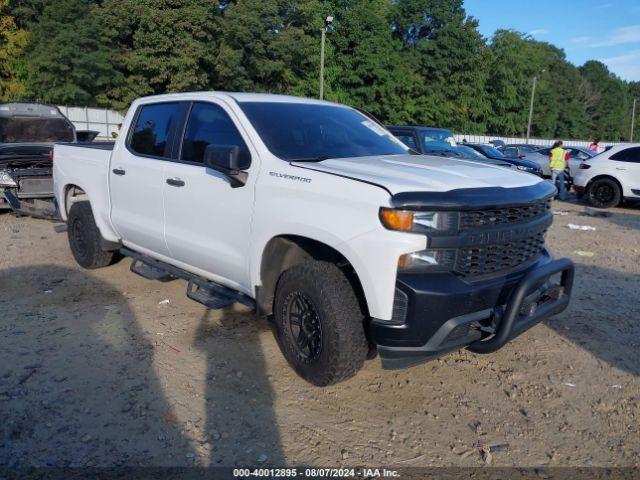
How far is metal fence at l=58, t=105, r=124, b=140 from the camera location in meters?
29.7

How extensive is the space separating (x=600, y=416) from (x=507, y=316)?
994mm

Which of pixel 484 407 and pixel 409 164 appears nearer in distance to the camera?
pixel 484 407

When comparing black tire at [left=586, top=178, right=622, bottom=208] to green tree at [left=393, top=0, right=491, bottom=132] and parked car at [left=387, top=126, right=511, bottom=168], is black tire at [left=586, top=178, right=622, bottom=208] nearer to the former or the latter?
parked car at [left=387, top=126, right=511, bottom=168]

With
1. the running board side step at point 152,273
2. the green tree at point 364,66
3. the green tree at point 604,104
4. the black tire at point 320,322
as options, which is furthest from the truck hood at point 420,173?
the green tree at point 604,104

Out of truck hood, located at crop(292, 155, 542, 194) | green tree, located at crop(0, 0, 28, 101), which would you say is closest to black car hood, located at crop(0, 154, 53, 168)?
truck hood, located at crop(292, 155, 542, 194)

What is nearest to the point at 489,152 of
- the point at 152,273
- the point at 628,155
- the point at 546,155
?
the point at 628,155

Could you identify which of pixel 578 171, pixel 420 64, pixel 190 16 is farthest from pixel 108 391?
pixel 420 64

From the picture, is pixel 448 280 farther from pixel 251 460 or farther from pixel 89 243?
pixel 89 243

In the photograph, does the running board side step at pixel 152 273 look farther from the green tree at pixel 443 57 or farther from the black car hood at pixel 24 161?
the green tree at pixel 443 57

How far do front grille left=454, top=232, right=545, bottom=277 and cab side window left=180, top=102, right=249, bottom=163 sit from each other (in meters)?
1.79

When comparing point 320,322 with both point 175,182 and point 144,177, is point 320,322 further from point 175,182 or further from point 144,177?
point 144,177

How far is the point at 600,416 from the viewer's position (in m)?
3.33

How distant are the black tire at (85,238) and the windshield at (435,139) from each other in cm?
628

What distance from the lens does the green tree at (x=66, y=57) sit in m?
32.4
